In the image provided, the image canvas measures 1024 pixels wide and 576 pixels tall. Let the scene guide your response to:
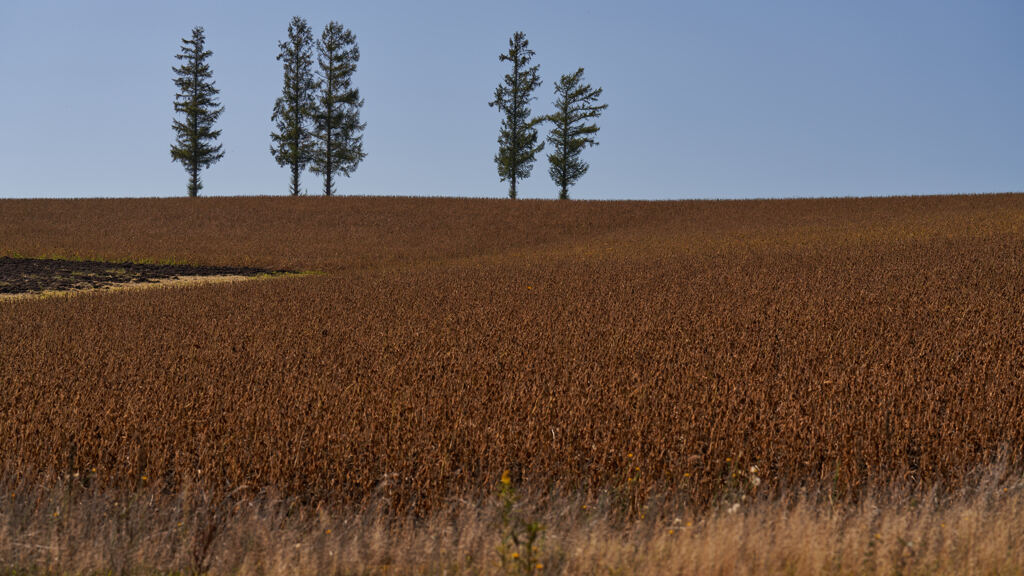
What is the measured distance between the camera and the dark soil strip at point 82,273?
1642cm

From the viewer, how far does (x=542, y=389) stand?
19.7 ft

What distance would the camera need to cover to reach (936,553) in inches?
140

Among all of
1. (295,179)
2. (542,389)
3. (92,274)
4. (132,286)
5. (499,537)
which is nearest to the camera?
(499,537)

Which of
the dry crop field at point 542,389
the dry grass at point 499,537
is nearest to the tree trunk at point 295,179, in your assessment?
the dry crop field at point 542,389

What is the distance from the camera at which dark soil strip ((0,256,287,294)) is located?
16.4 m

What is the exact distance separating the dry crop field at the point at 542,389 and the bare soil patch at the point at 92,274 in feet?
10.1

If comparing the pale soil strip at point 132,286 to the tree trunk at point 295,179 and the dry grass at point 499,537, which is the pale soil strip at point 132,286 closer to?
the dry grass at point 499,537

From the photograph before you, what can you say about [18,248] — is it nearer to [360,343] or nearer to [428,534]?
[360,343]

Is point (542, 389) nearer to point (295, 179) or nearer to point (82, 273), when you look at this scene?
point (82, 273)

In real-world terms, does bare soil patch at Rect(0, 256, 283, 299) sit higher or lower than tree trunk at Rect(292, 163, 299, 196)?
lower

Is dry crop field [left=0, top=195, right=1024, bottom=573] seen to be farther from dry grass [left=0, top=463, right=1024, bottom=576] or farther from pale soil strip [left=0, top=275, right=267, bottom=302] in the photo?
pale soil strip [left=0, top=275, right=267, bottom=302]

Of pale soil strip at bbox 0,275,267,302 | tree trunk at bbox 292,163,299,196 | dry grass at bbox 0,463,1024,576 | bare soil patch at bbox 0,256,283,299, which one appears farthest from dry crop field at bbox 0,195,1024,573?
tree trunk at bbox 292,163,299,196

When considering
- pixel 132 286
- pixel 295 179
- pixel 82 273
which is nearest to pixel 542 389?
pixel 132 286

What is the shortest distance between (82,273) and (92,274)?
273 millimetres
